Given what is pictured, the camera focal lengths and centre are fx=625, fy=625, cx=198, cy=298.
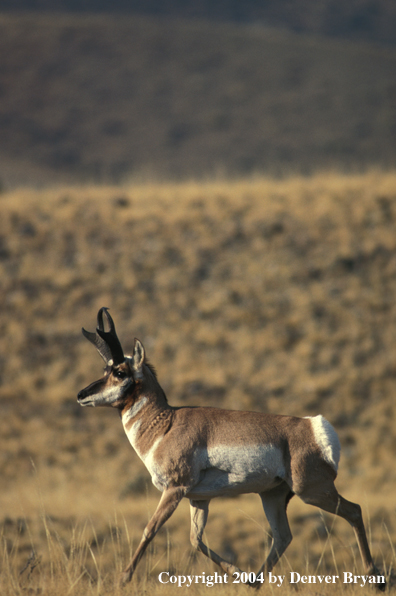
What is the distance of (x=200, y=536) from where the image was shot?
5207 mm

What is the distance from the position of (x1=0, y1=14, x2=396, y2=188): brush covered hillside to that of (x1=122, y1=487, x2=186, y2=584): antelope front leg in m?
59.7

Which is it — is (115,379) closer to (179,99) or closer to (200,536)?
(200,536)

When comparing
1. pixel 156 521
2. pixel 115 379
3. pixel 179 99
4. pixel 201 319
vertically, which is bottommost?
pixel 156 521

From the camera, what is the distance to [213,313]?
70.6ft

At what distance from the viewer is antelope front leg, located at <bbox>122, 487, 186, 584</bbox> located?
4.70 metres

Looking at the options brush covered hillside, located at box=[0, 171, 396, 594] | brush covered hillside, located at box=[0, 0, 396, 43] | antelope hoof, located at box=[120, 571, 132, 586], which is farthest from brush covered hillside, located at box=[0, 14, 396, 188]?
antelope hoof, located at box=[120, 571, 132, 586]

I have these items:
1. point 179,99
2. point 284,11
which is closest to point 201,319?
point 179,99

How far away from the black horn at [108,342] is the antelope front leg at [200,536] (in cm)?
143

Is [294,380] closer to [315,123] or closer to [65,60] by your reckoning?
[315,123]

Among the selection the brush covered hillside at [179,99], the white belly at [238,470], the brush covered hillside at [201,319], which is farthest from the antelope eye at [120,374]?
the brush covered hillside at [179,99]

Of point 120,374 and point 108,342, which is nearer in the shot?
point 108,342

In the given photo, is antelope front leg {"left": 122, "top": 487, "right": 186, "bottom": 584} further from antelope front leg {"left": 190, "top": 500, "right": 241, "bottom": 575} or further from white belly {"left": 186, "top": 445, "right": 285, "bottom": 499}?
antelope front leg {"left": 190, "top": 500, "right": 241, "bottom": 575}

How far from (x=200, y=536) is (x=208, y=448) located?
90 centimetres

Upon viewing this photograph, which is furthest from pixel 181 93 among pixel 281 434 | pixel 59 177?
pixel 281 434
